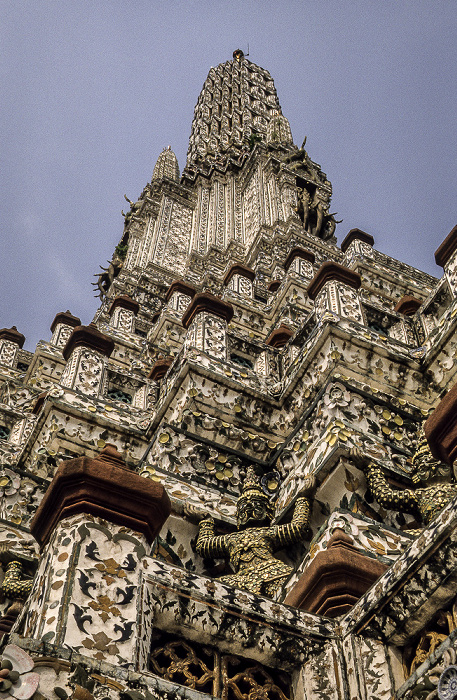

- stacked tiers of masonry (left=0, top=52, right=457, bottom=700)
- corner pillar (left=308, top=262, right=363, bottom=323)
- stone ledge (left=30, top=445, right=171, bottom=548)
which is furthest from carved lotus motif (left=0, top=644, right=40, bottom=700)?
corner pillar (left=308, top=262, right=363, bottom=323)

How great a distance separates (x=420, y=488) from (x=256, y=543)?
1.31 meters

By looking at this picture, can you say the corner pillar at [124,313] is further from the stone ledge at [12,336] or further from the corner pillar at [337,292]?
the corner pillar at [337,292]

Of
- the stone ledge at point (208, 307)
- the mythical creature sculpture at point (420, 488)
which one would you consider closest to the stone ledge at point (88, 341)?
the stone ledge at point (208, 307)

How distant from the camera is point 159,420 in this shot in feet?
32.1

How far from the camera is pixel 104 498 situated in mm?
4711

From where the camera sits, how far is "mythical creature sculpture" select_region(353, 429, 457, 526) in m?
6.21

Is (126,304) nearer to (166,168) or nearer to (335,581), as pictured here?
(335,581)

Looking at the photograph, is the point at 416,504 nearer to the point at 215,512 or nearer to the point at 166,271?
the point at 215,512

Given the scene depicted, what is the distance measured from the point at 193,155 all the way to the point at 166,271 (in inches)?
466

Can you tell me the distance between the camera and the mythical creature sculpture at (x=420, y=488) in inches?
245

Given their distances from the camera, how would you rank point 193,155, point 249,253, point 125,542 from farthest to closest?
point 193,155, point 249,253, point 125,542

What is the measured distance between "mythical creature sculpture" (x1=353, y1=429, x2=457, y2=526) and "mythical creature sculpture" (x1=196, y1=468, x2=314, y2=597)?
1.74 feet

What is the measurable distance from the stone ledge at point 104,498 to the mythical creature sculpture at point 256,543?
62.2 inches

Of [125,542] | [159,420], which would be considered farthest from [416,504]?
[159,420]
